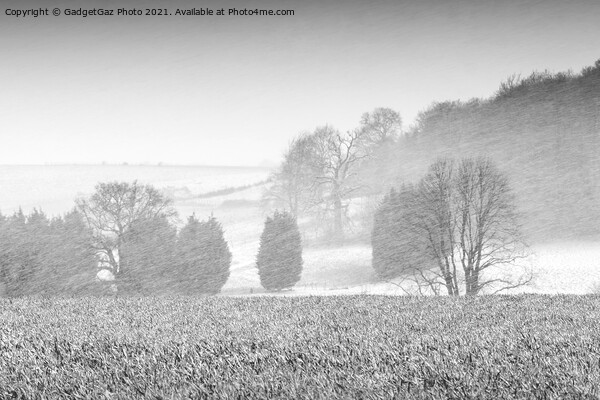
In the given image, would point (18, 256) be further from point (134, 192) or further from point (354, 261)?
point (354, 261)

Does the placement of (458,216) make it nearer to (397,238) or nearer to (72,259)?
(397,238)

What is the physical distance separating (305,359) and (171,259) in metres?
33.8

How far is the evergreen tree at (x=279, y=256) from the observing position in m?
39.1

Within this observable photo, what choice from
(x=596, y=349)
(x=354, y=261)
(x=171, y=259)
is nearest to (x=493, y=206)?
(x=354, y=261)

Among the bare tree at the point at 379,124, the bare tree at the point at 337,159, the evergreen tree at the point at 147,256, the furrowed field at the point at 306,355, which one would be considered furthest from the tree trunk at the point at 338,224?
the furrowed field at the point at 306,355

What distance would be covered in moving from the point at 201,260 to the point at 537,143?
35880 mm

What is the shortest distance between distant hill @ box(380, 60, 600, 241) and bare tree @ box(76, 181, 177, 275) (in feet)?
84.4

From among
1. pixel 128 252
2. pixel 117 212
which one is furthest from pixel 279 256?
pixel 117 212

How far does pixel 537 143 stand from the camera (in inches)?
2124

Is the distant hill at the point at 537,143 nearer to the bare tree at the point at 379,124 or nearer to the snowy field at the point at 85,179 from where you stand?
the bare tree at the point at 379,124

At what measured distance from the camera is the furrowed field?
9.56 ft

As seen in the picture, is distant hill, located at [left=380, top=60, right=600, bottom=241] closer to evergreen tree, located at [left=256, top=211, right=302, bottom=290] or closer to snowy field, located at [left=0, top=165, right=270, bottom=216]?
evergreen tree, located at [left=256, top=211, right=302, bottom=290]

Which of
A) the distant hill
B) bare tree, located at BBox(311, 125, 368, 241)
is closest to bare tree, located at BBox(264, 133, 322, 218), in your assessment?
bare tree, located at BBox(311, 125, 368, 241)

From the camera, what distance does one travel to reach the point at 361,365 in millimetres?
3350
